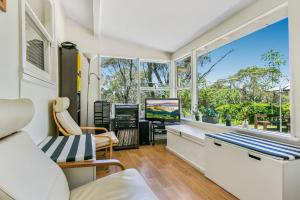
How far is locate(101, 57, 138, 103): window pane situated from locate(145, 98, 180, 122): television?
0.55 m

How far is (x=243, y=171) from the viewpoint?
76.7 inches

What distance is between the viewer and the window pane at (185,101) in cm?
432

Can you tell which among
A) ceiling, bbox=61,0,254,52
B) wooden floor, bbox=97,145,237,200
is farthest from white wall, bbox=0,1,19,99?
wooden floor, bbox=97,145,237,200

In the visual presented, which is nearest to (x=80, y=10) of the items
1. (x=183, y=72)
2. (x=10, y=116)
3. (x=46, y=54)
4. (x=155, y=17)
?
(x=46, y=54)

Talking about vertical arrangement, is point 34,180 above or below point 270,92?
below

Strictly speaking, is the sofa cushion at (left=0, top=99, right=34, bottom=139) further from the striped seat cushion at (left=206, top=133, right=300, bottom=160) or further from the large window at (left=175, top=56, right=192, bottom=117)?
the large window at (left=175, top=56, right=192, bottom=117)

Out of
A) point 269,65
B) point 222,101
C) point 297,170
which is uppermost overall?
point 269,65

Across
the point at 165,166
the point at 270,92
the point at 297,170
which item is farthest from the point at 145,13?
the point at 297,170

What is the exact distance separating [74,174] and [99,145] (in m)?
1.32

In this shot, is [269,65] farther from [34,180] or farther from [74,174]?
[34,180]

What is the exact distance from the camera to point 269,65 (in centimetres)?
242

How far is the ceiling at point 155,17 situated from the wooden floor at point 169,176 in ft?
7.92

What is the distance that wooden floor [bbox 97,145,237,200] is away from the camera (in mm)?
2125

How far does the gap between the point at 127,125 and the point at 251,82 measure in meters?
2.54
